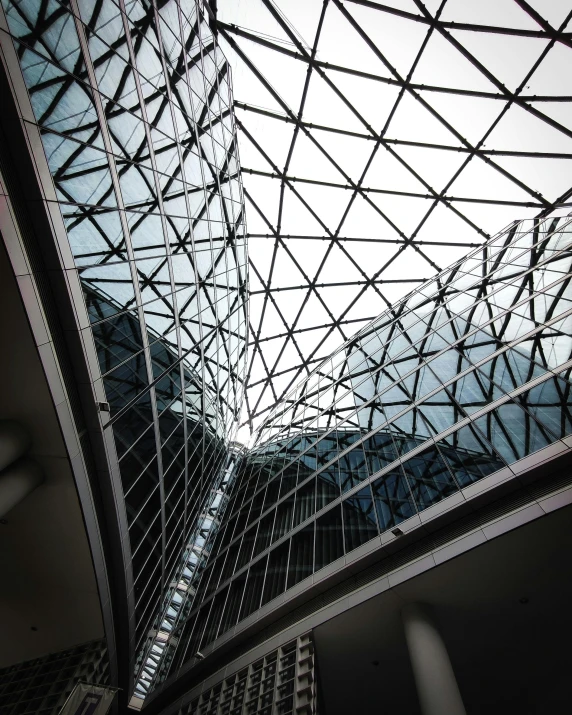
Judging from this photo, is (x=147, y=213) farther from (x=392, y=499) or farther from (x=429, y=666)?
(x=429, y=666)

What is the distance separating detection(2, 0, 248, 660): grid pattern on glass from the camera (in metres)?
9.62

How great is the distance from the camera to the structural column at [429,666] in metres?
8.80

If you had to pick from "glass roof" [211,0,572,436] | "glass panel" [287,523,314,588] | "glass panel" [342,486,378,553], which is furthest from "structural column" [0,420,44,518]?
"glass roof" [211,0,572,436]

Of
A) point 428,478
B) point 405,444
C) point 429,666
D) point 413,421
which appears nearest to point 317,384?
point 413,421

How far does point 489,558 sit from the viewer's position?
10.1 m

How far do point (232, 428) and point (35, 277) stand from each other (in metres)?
24.0

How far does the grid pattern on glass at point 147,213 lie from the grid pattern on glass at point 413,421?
3.82m

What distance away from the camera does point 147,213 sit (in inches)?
537

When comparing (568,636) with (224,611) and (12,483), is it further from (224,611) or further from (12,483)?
(12,483)

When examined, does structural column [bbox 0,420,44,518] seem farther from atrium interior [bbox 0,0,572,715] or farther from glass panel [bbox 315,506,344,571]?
glass panel [bbox 315,506,344,571]

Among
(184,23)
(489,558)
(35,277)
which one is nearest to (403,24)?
(184,23)

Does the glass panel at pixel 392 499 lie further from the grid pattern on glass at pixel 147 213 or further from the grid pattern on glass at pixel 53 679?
the grid pattern on glass at pixel 53 679

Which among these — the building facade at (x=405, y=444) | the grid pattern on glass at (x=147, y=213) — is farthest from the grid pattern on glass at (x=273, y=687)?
the grid pattern on glass at (x=147, y=213)

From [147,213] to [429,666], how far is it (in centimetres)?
→ 1413
